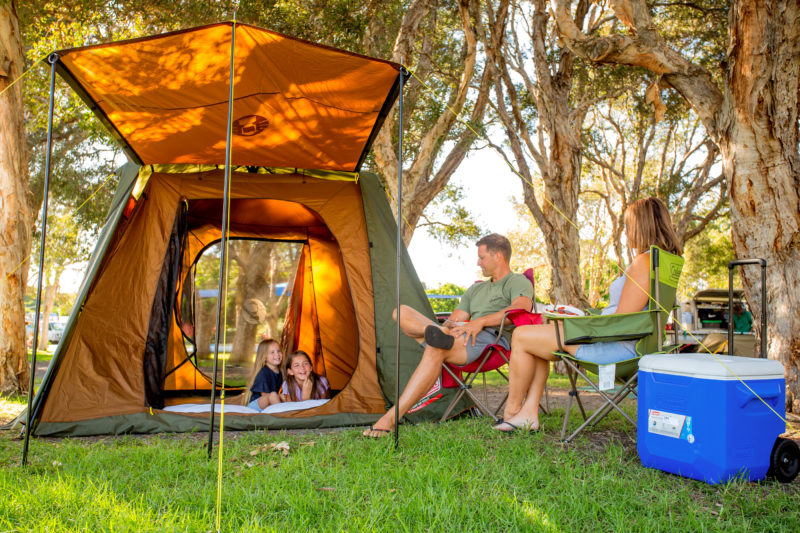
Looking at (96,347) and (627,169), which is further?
(627,169)

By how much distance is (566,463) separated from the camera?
244 centimetres

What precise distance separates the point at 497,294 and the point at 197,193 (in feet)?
6.74

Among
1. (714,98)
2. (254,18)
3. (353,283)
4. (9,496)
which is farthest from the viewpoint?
(254,18)

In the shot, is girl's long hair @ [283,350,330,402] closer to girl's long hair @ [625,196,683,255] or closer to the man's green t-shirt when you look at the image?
the man's green t-shirt

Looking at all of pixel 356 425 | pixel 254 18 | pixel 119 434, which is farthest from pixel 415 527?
→ pixel 254 18

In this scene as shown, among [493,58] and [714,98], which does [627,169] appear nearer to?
[493,58]

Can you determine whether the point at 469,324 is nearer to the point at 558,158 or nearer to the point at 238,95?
the point at 238,95

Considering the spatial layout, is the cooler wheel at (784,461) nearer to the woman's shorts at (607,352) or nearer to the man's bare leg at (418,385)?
the woman's shorts at (607,352)

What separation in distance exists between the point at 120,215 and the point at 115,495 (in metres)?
1.96

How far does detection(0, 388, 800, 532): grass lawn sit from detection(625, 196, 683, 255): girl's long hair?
3.14 feet

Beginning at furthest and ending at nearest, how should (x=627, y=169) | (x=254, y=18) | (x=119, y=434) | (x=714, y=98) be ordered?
(x=627, y=169) < (x=254, y=18) < (x=714, y=98) < (x=119, y=434)

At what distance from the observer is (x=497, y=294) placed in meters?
3.50

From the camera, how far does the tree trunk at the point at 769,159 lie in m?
3.99

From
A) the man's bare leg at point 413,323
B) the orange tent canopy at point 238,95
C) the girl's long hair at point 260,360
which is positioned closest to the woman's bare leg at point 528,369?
the man's bare leg at point 413,323
